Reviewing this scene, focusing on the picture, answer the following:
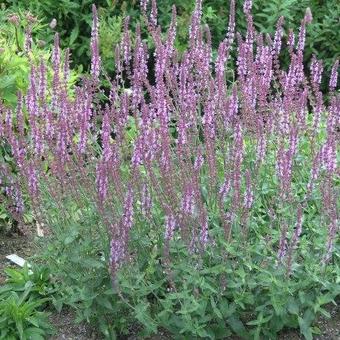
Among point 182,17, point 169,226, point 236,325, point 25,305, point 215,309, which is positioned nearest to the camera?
point 169,226

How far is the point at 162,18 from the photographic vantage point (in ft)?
26.3

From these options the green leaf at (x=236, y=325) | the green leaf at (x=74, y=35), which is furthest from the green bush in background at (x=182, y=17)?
the green leaf at (x=236, y=325)

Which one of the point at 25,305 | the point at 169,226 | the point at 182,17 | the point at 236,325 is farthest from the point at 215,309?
the point at 182,17

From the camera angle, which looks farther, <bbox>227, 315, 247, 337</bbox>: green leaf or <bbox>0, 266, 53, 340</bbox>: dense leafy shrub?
<bbox>0, 266, 53, 340</bbox>: dense leafy shrub

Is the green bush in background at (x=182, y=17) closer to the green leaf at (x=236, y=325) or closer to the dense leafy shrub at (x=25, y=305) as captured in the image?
the dense leafy shrub at (x=25, y=305)

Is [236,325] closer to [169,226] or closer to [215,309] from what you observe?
[215,309]

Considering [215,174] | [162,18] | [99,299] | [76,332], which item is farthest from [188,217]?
[162,18]

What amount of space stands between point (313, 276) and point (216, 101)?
1.08 meters

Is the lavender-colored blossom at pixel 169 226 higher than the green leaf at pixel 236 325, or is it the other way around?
the lavender-colored blossom at pixel 169 226

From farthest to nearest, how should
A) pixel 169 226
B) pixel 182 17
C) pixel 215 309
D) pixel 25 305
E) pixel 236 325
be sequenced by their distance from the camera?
pixel 182 17 < pixel 25 305 < pixel 236 325 < pixel 215 309 < pixel 169 226

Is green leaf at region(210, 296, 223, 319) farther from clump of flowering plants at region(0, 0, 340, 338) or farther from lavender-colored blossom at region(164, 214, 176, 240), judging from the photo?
lavender-colored blossom at region(164, 214, 176, 240)

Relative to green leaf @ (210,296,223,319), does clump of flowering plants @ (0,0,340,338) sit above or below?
above

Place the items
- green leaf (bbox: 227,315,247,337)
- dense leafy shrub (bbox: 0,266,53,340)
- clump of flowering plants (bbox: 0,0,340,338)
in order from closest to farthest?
clump of flowering plants (bbox: 0,0,340,338) → green leaf (bbox: 227,315,247,337) → dense leafy shrub (bbox: 0,266,53,340)

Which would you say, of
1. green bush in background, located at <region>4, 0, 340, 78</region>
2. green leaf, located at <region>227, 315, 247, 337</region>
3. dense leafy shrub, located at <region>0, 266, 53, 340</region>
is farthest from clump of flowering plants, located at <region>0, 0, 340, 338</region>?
green bush in background, located at <region>4, 0, 340, 78</region>
